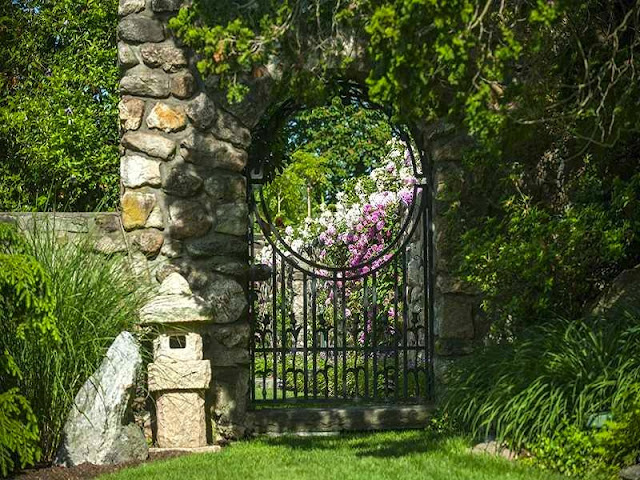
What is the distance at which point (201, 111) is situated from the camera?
24.3ft

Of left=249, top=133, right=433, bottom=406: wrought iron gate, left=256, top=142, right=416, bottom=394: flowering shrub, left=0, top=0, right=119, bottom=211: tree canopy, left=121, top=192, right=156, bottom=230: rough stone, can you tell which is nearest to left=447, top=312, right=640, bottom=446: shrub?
left=249, top=133, right=433, bottom=406: wrought iron gate

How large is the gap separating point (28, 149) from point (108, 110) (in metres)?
0.86

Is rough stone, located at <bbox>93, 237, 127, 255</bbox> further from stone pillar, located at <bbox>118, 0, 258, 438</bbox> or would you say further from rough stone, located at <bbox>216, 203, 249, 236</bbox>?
rough stone, located at <bbox>216, 203, 249, 236</bbox>

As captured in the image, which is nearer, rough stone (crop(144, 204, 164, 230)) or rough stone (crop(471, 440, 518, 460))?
rough stone (crop(471, 440, 518, 460))

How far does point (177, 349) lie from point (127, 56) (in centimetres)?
213

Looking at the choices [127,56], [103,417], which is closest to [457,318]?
[103,417]

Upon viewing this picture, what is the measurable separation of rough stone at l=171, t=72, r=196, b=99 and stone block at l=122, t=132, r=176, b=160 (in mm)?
334

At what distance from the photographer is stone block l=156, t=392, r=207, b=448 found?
684cm

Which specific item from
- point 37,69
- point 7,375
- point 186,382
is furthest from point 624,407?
point 37,69

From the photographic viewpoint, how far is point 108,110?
10.3 meters

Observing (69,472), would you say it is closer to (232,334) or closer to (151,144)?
(232,334)

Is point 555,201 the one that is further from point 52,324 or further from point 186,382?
point 52,324

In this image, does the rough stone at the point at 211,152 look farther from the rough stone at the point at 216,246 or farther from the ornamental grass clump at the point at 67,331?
the ornamental grass clump at the point at 67,331

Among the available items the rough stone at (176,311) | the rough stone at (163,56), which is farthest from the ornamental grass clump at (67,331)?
the rough stone at (163,56)
